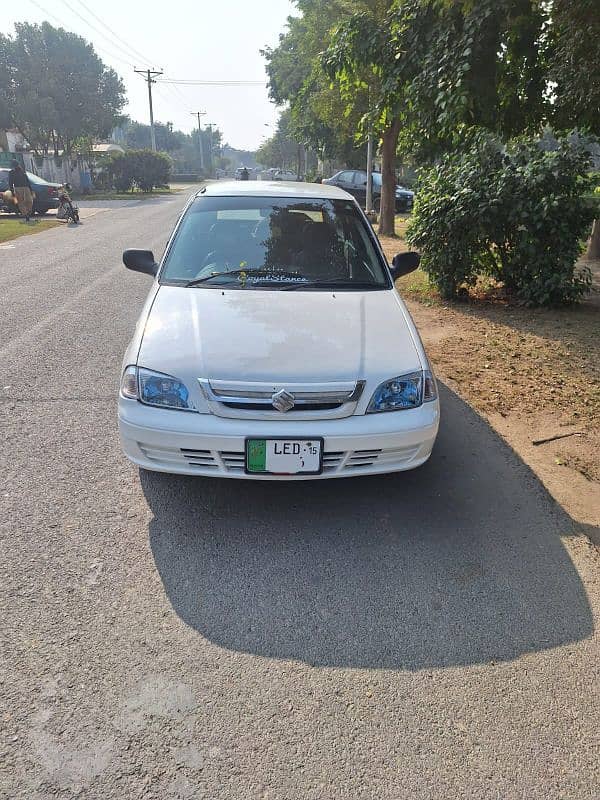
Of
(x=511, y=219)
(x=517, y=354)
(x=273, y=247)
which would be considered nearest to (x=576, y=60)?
(x=511, y=219)

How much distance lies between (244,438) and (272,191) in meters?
2.67

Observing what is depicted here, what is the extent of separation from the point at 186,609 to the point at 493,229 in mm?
6714

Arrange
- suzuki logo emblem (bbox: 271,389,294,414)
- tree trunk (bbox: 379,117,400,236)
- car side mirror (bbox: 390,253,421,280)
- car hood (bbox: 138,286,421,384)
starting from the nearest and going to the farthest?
suzuki logo emblem (bbox: 271,389,294,414) < car hood (bbox: 138,286,421,384) < car side mirror (bbox: 390,253,421,280) < tree trunk (bbox: 379,117,400,236)

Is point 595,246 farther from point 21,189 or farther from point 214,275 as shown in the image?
point 21,189

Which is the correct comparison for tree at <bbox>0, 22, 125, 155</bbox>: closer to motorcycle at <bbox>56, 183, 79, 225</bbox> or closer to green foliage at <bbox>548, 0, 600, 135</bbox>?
motorcycle at <bbox>56, 183, 79, 225</bbox>

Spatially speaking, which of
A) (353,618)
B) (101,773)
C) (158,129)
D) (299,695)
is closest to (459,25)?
(353,618)

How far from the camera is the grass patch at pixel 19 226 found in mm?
16416

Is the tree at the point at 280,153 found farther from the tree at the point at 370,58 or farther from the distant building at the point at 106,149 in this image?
the tree at the point at 370,58

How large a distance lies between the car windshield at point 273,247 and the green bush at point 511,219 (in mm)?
3566

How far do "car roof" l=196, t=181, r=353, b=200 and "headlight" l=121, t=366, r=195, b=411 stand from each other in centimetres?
218

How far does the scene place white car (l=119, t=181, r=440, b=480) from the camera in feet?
10.2

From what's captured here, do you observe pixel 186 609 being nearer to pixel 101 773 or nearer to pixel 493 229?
pixel 101 773

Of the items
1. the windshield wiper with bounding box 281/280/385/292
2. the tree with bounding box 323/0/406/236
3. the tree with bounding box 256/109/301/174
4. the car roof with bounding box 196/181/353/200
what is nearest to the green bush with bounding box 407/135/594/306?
the tree with bounding box 323/0/406/236

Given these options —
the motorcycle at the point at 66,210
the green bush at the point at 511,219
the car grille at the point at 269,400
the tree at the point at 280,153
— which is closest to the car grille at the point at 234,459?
the car grille at the point at 269,400
